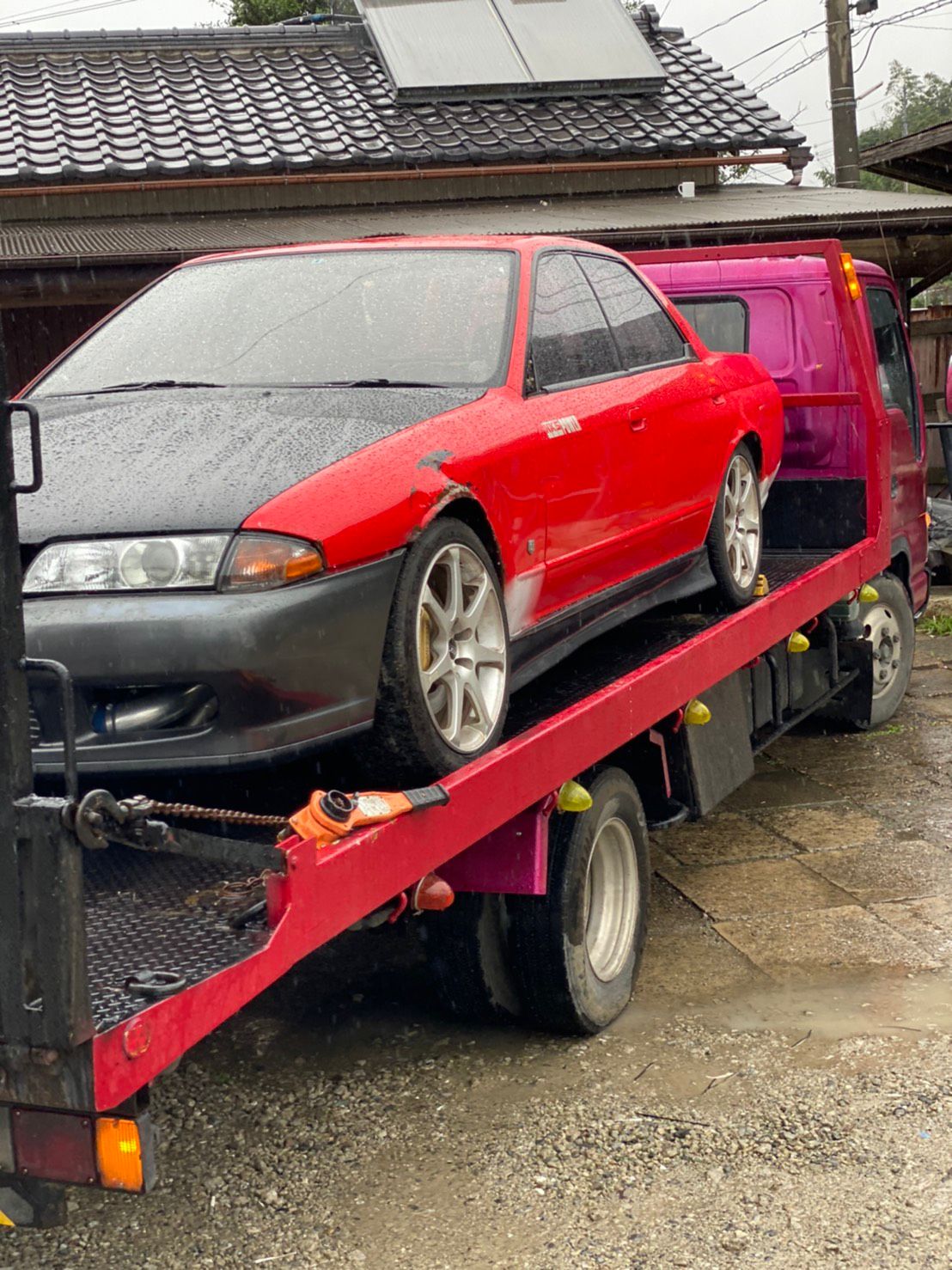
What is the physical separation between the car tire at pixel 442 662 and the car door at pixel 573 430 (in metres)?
0.43

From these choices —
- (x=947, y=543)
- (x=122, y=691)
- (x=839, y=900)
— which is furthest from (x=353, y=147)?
(x=122, y=691)

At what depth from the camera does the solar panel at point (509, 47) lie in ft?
47.2

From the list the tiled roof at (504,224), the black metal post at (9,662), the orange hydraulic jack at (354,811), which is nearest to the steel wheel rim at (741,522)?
the orange hydraulic jack at (354,811)

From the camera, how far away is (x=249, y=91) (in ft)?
47.3

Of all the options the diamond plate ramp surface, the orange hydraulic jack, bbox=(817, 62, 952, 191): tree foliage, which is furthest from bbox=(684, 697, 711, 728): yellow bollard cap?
bbox=(817, 62, 952, 191): tree foliage

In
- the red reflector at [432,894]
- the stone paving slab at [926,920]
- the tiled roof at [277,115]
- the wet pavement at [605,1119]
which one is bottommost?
the stone paving slab at [926,920]

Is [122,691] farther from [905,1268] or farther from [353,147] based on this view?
[353,147]

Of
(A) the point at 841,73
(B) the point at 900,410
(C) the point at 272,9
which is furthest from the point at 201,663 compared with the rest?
(C) the point at 272,9

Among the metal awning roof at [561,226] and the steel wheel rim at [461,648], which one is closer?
the steel wheel rim at [461,648]

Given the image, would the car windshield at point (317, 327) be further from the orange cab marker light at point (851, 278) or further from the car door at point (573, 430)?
the orange cab marker light at point (851, 278)

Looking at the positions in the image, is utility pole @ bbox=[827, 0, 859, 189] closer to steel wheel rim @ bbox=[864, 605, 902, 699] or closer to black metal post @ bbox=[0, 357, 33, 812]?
steel wheel rim @ bbox=[864, 605, 902, 699]

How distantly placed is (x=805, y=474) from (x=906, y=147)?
7698mm

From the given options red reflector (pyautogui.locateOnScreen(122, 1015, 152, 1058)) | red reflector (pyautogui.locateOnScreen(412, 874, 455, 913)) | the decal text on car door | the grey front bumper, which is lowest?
red reflector (pyautogui.locateOnScreen(412, 874, 455, 913))

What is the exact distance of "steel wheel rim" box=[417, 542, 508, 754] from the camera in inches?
137
